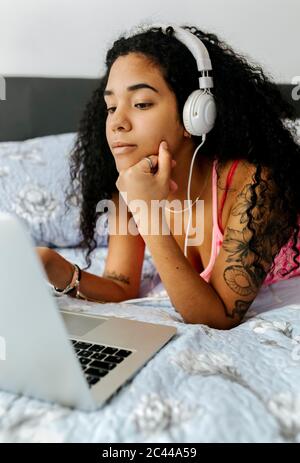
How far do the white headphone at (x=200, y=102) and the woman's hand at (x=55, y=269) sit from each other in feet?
1.26

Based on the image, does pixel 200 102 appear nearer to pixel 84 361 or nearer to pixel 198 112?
pixel 198 112

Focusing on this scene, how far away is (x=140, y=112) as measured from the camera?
3.05ft

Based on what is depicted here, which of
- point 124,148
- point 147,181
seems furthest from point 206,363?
point 124,148

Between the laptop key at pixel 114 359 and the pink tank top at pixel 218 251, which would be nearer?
the laptop key at pixel 114 359

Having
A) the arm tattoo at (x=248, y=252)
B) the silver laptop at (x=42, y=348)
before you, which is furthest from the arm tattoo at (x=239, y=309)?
the silver laptop at (x=42, y=348)

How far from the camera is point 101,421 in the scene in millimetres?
484

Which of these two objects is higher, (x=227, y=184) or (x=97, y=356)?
(x=227, y=184)

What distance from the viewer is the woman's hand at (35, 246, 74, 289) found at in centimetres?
98

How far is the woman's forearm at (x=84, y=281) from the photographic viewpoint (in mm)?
987

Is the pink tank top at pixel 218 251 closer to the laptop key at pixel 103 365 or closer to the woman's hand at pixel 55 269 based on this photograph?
the woman's hand at pixel 55 269

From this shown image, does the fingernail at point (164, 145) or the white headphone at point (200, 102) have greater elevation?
the white headphone at point (200, 102)

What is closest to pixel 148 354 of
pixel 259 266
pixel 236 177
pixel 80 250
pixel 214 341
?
pixel 214 341

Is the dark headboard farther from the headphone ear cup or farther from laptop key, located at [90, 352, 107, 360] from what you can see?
laptop key, located at [90, 352, 107, 360]

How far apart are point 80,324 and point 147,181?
295mm
